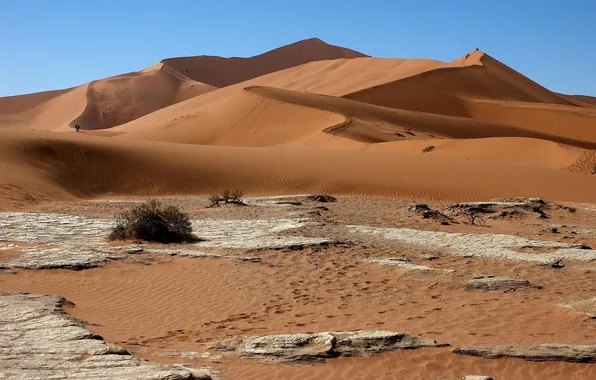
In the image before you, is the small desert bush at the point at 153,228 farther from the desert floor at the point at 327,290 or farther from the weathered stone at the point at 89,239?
the desert floor at the point at 327,290

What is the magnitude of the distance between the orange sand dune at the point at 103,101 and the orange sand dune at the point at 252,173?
49.0 metres

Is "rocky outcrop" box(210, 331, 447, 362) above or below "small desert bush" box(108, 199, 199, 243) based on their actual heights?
below

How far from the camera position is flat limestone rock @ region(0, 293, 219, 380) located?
18.5ft

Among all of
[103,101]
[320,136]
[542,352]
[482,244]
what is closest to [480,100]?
[320,136]

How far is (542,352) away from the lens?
700 cm

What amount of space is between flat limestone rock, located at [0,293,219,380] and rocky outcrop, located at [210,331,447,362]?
0.69 meters

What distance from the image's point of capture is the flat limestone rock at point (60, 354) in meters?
5.64

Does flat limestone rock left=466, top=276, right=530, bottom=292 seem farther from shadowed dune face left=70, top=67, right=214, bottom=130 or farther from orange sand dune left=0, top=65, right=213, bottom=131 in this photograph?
shadowed dune face left=70, top=67, right=214, bottom=130

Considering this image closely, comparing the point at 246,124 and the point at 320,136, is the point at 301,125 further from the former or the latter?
the point at 320,136

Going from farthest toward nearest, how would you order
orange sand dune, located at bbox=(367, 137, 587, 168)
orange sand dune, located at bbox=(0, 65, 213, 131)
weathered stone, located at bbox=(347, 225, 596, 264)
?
orange sand dune, located at bbox=(0, 65, 213, 131), orange sand dune, located at bbox=(367, 137, 587, 168), weathered stone, located at bbox=(347, 225, 596, 264)

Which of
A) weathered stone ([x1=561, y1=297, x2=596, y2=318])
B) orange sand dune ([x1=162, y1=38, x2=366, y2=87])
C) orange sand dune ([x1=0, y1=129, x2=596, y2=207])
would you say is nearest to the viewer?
weathered stone ([x1=561, y1=297, x2=596, y2=318])

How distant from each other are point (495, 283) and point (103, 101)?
258ft

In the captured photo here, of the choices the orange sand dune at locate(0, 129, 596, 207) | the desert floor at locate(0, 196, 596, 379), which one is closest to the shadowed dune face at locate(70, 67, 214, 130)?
the orange sand dune at locate(0, 129, 596, 207)

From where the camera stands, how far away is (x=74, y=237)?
13.7 m
